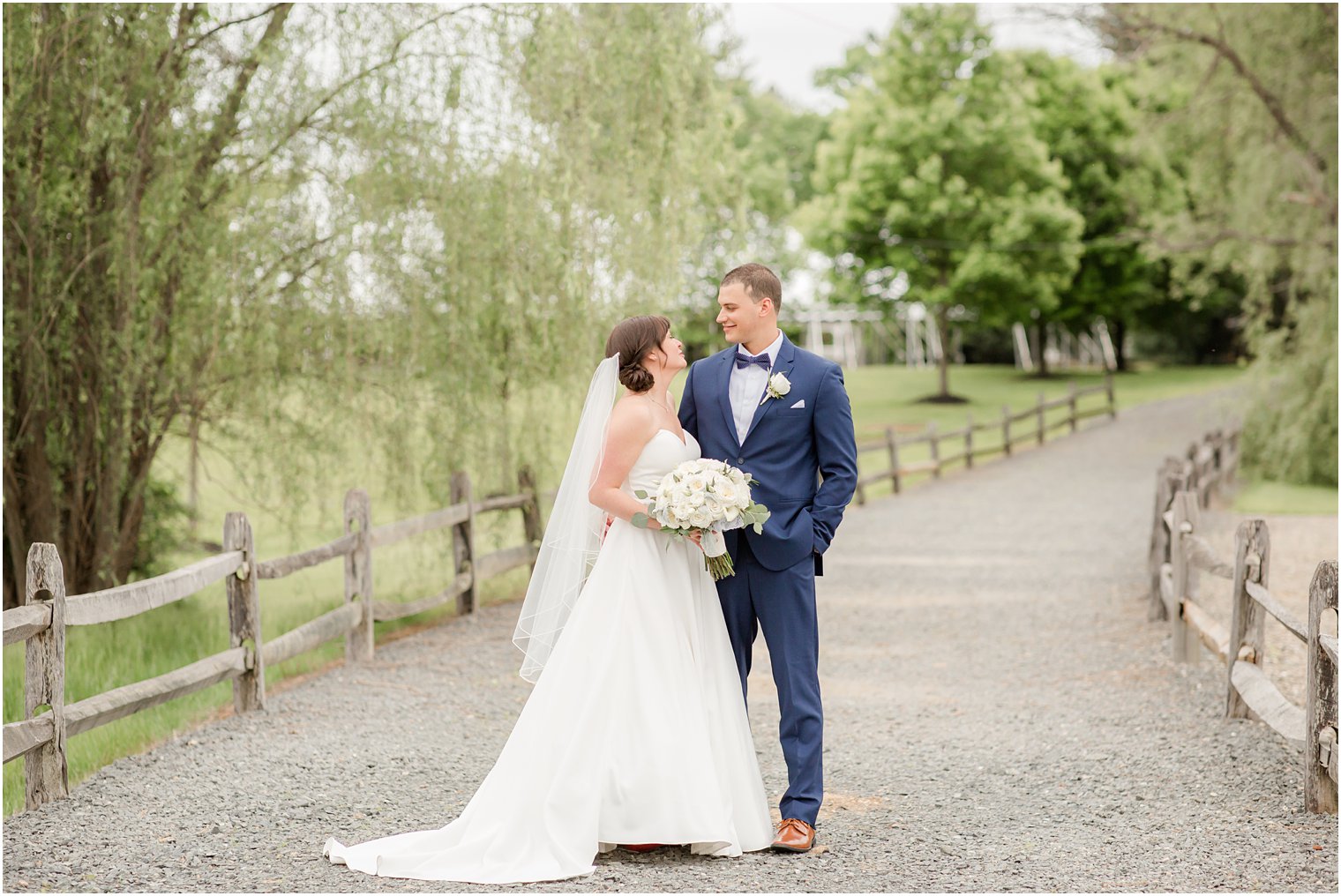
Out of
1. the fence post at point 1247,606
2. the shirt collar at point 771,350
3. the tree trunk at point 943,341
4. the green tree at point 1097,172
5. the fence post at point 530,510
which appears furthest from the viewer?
the green tree at point 1097,172

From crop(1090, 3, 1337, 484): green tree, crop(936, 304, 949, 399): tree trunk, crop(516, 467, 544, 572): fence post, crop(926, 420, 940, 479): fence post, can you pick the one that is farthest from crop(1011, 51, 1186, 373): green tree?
crop(516, 467, 544, 572): fence post

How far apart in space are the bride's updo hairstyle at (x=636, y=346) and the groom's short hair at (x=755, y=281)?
0.29 m

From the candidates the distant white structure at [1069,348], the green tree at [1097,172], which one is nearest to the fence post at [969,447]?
the green tree at [1097,172]

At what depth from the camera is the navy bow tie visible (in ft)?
15.9

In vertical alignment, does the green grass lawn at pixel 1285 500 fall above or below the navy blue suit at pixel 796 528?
below

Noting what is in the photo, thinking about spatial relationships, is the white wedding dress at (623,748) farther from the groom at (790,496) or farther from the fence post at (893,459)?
the fence post at (893,459)

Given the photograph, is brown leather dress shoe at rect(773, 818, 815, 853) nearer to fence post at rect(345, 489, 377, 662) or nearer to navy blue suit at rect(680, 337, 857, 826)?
navy blue suit at rect(680, 337, 857, 826)

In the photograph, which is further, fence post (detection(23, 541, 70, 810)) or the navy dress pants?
fence post (detection(23, 541, 70, 810))

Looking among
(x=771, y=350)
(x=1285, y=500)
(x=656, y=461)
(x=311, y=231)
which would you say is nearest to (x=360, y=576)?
(x=311, y=231)

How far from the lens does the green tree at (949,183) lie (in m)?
33.4

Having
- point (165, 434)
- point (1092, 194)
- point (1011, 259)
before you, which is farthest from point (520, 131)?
point (1092, 194)

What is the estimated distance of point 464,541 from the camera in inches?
415

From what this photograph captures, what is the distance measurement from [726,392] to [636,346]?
0.37 meters

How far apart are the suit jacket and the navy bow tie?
0.04 m
